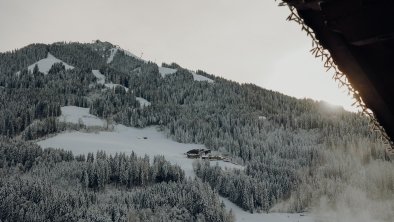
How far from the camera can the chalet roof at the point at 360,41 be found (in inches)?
118

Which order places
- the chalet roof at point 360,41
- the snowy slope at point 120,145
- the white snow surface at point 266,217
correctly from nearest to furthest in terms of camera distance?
1. the chalet roof at point 360,41
2. the white snow surface at point 266,217
3. the snowy slope at point 120,145

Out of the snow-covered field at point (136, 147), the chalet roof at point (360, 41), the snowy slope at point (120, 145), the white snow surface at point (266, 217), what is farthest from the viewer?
the snowy slope at point (120, 145)

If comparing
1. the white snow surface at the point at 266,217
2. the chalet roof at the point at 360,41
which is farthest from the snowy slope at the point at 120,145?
the chalet roof at the point at 360,41

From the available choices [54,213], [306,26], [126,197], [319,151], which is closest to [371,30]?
[306,26]

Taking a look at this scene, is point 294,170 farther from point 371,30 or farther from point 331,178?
point 371,30

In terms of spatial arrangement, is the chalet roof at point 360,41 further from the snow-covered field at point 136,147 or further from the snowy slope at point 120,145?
the snowy slope at point 120,145

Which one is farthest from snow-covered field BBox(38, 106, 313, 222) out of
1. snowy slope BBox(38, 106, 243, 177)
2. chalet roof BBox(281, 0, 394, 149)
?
chalet roof BBox(281, 0, 394, 149)

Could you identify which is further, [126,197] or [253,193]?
[253,193]

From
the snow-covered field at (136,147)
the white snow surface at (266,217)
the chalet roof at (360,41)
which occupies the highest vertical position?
the chalet roof at (360,41)

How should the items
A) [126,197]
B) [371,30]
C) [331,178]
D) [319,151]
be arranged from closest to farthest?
[371,30] → [126,197] → [331,178] → [319,151]

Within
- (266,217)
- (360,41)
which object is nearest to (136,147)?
(266,217)

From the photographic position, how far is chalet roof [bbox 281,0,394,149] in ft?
9.85

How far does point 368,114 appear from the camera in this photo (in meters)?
3.57

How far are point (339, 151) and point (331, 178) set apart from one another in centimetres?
2857
